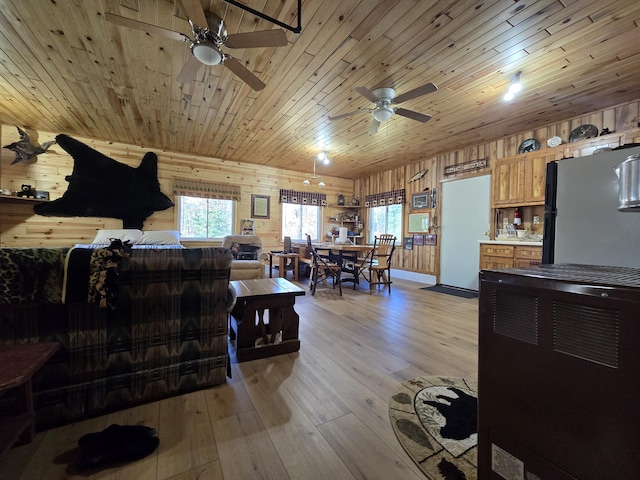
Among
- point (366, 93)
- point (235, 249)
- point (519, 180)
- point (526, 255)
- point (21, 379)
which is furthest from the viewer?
point (235, 249)

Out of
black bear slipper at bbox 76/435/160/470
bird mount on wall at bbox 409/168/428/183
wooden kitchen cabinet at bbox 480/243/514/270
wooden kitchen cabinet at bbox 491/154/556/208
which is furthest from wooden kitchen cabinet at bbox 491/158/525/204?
black bear slipper at bbox 76/435/160/470

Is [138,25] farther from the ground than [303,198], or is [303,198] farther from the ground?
[138,25]

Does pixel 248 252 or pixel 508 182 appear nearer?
pixel 508 182

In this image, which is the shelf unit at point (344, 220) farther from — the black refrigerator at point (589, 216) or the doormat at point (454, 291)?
the black refrigerator at point (589, 216)

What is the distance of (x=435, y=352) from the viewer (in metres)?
2.21

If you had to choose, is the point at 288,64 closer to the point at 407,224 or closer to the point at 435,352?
the point at 435,352

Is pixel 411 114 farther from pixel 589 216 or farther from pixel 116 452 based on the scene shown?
pixel 116 452

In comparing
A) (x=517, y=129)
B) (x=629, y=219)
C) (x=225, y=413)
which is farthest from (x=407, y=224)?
(x=225, y=413)

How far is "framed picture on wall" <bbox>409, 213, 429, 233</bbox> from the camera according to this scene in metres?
5.65

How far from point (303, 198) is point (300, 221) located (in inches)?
24.3

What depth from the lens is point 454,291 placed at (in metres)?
4.71

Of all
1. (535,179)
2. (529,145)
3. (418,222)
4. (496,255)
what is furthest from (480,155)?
(496,255)

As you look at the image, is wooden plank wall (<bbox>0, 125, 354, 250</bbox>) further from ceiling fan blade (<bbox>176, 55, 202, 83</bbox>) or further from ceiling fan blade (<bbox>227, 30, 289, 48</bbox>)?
ceiling fan blade (<bbox>227, 30, 289, 48</bbox>)

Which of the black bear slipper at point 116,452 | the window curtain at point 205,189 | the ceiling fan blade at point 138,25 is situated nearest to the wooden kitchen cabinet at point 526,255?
the black bear slipper at point 116,452
